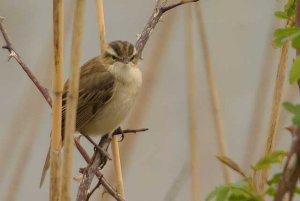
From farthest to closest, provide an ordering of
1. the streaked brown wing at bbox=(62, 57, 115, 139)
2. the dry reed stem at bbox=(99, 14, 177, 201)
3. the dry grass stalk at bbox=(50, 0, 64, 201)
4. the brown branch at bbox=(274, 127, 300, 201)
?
the streaked brown wing at bbox=(62, 57, 115, 139)
the dry reed stem at bbox=(99, 14, 177, 201)
the dry grass stalk at bbox=(50, 0, 64, 201)
the brown branch at bbox=(274, 127, 300, 201)

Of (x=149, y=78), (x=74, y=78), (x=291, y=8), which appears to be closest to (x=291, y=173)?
(x=291, y=8)

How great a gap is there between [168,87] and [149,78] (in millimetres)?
2472

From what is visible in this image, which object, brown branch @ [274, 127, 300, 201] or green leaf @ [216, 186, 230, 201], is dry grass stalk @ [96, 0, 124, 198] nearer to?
green leaf @ [216, 186, 230, 201]

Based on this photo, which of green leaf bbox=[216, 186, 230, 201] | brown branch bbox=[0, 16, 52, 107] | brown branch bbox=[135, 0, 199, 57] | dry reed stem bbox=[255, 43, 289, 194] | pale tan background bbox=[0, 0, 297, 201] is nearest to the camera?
green leaf bbox=[216, 186, 230, 201]

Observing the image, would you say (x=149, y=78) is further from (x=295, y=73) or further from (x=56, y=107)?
(x=295, y=73)

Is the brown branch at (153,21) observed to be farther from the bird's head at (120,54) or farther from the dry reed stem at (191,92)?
the dry reed stem at (191,92)

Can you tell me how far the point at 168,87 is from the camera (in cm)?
582

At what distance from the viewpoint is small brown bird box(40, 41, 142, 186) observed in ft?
11.2

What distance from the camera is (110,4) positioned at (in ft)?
22.0

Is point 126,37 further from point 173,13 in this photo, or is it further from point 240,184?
point 240,184

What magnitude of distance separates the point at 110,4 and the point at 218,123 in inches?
147

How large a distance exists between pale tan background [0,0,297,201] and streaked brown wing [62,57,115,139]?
20cm

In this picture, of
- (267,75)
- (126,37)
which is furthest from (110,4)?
(267,75)

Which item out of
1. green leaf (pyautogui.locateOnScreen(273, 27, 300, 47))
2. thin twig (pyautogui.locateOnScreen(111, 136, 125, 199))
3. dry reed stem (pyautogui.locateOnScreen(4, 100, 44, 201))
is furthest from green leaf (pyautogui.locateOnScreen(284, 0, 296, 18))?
dry reed stem (pyautogui.locateOnScreen(4, 100, 44, 201))
